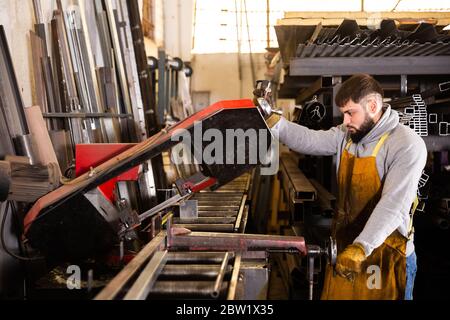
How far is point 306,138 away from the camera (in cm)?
210

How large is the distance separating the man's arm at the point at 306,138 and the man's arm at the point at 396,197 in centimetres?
43

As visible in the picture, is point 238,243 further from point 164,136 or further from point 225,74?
point 225,74

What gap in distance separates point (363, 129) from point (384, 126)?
9 cm

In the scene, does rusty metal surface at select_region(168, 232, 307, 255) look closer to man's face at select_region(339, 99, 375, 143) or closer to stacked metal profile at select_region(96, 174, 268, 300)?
stacked metal profile at select_region(96, 174, 268, 300)

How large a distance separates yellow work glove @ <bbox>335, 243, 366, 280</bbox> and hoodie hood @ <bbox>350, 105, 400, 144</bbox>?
542 millimetres

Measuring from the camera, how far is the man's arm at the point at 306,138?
2090 mm

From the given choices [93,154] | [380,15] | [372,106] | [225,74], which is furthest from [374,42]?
[225,74]

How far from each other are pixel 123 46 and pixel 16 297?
192cm

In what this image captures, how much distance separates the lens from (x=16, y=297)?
180cm

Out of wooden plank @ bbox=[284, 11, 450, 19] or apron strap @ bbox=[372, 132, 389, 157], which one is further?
→ wooden plank @ bbox=[284, 11, 450, 19]

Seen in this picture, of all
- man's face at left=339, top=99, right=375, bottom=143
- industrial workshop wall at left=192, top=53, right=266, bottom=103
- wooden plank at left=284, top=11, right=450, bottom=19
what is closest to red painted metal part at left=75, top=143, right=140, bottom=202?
man's face at left=339, top=99, right=375, bottom=143

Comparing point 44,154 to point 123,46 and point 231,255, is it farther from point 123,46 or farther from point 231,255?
point 123,46

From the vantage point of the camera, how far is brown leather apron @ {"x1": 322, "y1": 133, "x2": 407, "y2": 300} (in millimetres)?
1801

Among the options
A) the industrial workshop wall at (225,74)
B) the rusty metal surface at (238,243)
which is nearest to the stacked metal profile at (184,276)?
the rusty metal surface at (238,243)
